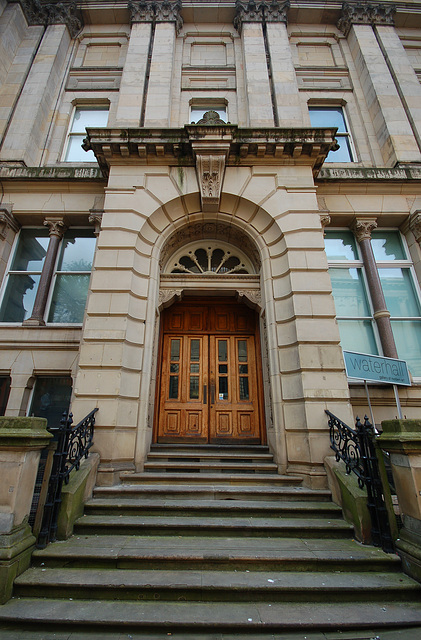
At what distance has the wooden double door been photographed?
298 inches

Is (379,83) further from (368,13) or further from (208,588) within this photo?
(208,588)

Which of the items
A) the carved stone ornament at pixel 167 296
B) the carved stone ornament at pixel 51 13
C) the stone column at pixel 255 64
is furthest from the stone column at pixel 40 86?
the stone column at pixel 255 64

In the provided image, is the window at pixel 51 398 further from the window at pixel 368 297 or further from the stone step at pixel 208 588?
the window at pixel 368 297

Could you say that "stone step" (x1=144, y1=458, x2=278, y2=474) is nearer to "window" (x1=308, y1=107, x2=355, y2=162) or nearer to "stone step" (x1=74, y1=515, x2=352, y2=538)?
"stone step" (x1=74, y1=515, x2=352, y2=538)

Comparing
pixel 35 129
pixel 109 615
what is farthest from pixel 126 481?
pixel 35 129

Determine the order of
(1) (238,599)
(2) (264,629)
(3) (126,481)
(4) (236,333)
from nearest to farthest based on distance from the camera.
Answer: (2) (264,629) < (1) (238,599) < (3) (126,481) < (4) (236,333)

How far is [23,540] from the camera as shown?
11.5 feet

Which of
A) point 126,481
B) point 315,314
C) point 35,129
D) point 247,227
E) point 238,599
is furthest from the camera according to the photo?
point 35,129

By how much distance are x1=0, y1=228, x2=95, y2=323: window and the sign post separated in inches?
262

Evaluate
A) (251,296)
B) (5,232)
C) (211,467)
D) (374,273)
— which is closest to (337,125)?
(374,273)

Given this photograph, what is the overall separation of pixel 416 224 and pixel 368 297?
7.95 feet

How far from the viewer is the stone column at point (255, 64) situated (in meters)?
9.44

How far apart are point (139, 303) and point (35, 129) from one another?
7.71 metres

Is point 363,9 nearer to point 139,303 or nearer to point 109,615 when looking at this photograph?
point 139,303
